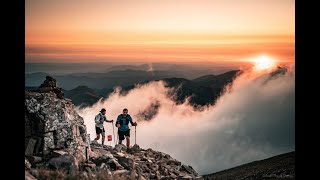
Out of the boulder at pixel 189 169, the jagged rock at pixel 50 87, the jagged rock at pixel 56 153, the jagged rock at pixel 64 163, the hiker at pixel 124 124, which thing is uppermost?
the jagged rock at pixel 50 87

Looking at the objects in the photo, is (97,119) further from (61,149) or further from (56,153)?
(56,153)

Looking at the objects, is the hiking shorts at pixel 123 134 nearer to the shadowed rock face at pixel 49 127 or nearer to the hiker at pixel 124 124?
the hiker at pixel 124 124

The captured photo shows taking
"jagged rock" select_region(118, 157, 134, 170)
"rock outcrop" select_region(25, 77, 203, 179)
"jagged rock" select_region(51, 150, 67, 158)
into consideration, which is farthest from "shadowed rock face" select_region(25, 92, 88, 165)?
"jagged rock" select_region(118, 157, 134, 170)

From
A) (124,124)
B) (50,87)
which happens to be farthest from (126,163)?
(50,87)

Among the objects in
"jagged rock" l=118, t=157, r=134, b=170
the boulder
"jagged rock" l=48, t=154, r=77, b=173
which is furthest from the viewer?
the boulder

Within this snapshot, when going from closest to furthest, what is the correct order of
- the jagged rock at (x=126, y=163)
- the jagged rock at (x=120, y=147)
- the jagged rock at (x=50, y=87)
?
the jagged rock at (x=126, y=163)
the jagged rock at (x=50, y=87)
the jagged rock at (x=120, y=147)

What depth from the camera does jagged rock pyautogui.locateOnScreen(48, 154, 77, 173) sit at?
19172 mm

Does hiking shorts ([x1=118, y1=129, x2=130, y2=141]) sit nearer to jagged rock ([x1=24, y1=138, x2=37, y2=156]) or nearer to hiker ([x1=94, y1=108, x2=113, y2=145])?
hiker ([x1=94, y1=108, x2=113, y2=145])

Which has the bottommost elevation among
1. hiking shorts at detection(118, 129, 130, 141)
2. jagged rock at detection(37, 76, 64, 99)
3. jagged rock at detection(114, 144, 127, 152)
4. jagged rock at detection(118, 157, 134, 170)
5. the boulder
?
the boulder

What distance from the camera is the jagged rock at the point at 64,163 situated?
755 inches

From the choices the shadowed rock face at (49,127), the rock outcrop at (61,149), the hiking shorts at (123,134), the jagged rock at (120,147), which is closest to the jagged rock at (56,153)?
the rock outcrop at (61,149)
